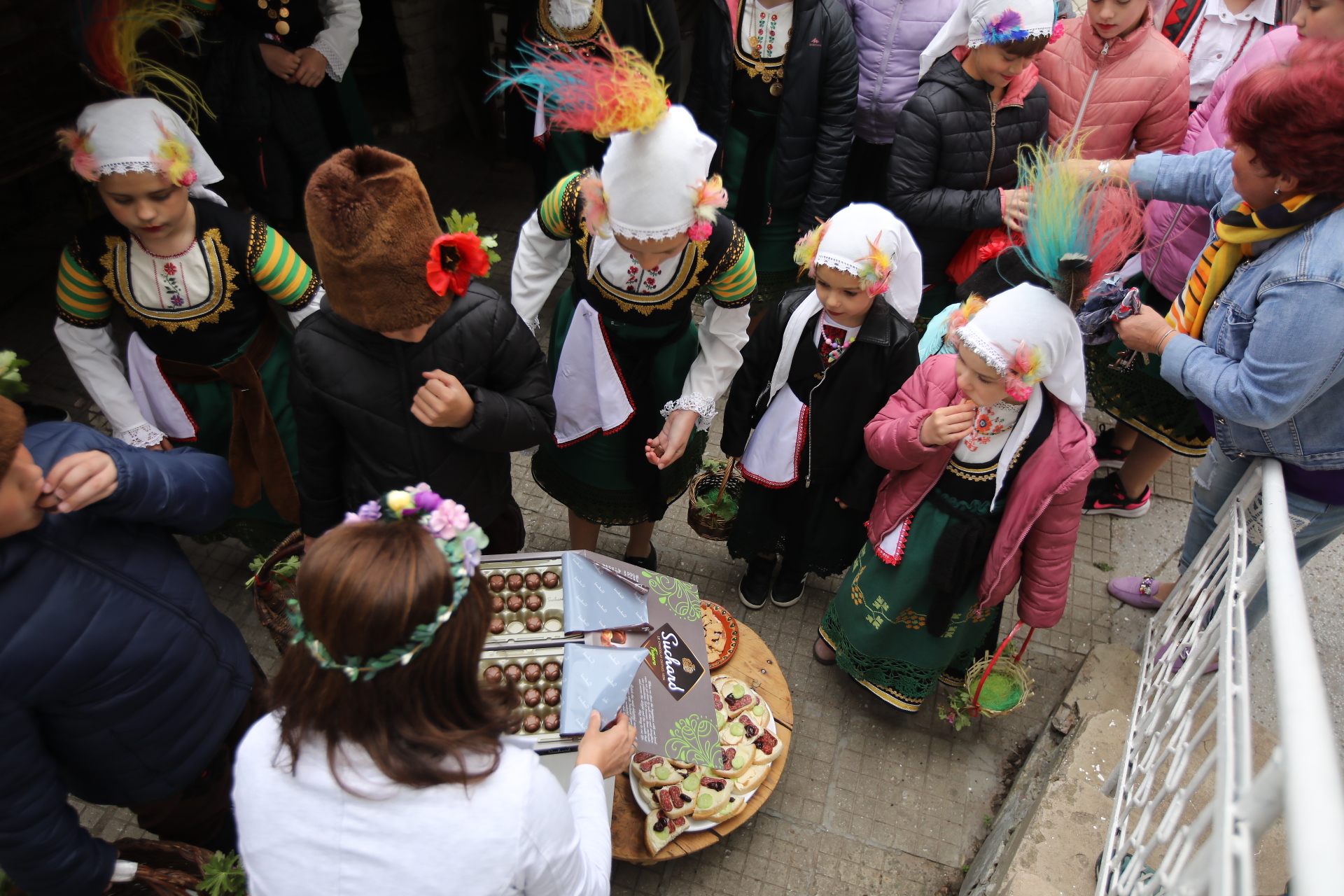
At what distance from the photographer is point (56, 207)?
5211mm

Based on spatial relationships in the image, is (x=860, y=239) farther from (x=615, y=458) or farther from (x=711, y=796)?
(x=711, y=796)

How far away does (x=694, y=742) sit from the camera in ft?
7.27

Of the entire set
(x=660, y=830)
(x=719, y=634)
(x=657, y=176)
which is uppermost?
(x=657, y=176)

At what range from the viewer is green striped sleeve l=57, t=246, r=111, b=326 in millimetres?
2518

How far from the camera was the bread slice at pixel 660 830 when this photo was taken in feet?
7.95

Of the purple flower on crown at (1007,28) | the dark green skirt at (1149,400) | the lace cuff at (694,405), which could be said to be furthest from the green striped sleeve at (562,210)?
the dark green skirt at (1149,400)

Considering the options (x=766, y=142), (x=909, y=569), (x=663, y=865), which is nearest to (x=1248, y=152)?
(x=909, y=569)

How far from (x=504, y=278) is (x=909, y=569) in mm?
3361

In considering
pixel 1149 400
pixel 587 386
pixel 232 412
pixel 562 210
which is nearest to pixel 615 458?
pixel 587 386

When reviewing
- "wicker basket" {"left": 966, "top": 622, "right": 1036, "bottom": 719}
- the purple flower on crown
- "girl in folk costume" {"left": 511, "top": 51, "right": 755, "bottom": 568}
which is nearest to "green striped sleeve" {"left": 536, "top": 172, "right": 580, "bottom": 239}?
"girl in folk costume" {"left": 511, "top": 51, "right": 755, "bottom": 568}

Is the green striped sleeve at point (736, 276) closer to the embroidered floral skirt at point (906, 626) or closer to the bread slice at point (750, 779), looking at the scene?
the embroidered floral skirt at point (906, 626)

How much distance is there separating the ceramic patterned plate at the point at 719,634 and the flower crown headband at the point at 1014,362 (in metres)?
1.29

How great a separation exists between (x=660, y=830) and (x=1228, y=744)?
1.58 metres

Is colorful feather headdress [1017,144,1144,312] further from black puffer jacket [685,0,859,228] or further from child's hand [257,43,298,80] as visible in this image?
child's hand [257,43,298,80]
